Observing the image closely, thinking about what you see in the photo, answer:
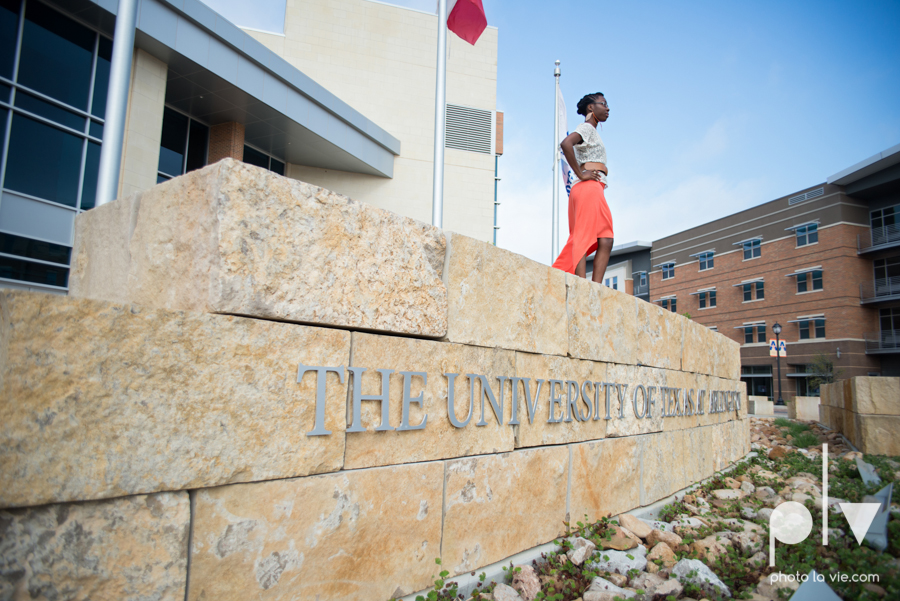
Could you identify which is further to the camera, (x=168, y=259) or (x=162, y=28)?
(x=162, y=28)

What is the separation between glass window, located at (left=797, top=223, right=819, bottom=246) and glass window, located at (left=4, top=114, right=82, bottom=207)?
124 feet

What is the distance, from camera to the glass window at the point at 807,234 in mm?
32781

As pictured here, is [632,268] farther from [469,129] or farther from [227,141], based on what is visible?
[227,141]

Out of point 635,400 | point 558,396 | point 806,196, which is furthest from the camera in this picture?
point 806,196

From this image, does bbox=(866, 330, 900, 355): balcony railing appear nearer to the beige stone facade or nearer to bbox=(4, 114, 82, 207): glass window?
the beige stone facade

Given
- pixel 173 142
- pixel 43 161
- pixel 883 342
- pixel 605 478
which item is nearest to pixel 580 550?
pixel 605 478

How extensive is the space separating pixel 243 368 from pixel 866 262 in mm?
39758

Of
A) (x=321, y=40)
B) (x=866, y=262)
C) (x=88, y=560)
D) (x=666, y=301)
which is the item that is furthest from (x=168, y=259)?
(x=666, y=301)

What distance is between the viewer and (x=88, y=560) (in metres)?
1.61

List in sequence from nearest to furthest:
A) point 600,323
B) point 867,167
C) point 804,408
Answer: point 600,323
point 804,408
point 867,167

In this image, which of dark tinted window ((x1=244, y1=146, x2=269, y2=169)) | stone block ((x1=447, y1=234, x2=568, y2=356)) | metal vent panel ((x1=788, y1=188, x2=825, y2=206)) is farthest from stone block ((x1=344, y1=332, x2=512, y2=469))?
metal vent panel ((x1=788, y1=188, x2=825, y2=206))

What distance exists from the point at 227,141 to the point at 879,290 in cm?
3652

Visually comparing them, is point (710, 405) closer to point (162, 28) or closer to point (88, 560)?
point (88, 560)

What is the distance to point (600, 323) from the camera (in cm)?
423
